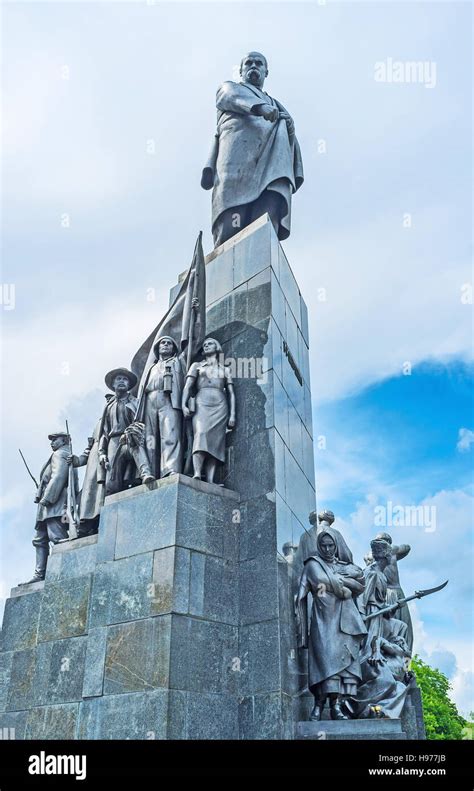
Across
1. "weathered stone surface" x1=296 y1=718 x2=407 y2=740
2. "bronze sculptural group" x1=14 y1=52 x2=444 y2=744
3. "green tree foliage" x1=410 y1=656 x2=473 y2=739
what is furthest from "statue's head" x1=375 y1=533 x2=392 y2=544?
"green tree foliage" x1=410 y1=656 x2=473 y2=739

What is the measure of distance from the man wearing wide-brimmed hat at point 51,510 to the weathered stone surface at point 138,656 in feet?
13.5

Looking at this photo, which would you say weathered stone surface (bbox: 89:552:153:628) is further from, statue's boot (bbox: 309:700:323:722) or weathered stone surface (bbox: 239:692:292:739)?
statue's boot (bbox: 309:700:323:722)

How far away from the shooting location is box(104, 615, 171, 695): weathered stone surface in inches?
327

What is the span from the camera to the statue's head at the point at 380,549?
13.4 meters

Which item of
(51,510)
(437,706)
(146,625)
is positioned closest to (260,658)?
(146,625)

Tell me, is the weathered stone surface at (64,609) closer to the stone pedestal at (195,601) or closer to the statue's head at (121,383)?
the stone pedestal at (195,601)

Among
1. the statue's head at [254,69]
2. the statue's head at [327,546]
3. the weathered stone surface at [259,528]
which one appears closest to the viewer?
the weathered stone surface at [259,528]

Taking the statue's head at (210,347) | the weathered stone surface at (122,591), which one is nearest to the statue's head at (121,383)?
the statue's head at (210,347)

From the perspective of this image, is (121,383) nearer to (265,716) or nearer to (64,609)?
(64,609)

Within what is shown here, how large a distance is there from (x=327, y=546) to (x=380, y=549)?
374 centimetres

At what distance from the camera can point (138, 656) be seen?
8586 mm

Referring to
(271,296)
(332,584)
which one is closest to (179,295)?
(271,296)

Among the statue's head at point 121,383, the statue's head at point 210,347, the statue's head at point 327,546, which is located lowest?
the statue's head at point 327,546

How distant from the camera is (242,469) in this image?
405 inches
